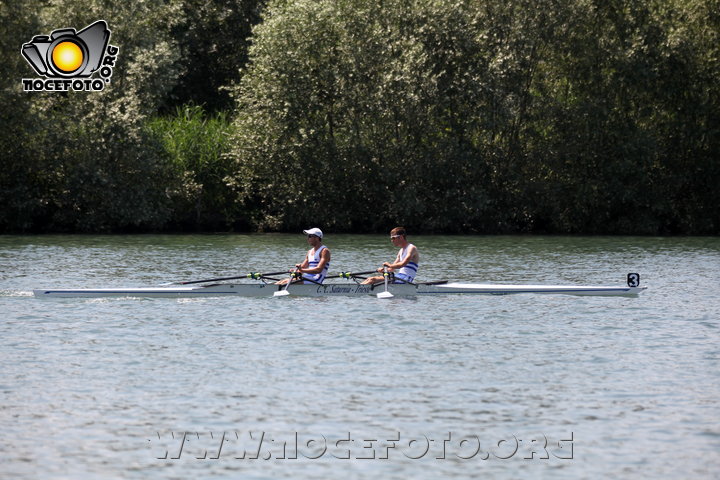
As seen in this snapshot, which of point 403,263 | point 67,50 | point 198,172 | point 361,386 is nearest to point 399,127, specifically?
point 198,172

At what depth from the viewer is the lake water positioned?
1180 cm

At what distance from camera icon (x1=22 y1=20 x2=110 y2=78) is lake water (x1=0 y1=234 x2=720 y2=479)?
23.3 metres

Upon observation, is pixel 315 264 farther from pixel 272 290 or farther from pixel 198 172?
pixel 198 172

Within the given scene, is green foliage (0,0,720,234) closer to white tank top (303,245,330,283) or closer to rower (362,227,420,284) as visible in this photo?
rower (362,227,420,284)

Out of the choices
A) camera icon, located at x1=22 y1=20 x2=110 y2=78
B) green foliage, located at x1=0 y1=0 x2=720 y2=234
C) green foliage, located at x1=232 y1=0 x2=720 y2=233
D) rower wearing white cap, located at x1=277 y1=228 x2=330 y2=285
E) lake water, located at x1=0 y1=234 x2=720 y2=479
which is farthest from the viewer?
green foliage, located at x1=232 y1=0 x2=720 y2=233

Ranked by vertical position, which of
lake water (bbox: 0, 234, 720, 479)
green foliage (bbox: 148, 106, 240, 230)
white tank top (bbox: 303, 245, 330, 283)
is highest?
green foliage (bbox: 148, 106, 240, 230)

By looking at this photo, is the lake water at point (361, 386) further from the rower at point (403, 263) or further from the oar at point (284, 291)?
the rower at point (403, 263)

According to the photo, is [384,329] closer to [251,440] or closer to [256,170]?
[251,440]

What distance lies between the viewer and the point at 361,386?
50.6 ft

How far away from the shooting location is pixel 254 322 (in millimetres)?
21953

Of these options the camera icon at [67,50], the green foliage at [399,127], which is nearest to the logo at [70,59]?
the camera icon at [67,50]

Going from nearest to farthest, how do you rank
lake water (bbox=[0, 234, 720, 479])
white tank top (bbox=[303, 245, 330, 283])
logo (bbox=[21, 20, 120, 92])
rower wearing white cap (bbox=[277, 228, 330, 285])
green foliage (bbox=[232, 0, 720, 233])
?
1. lake water (bbox=[0, 234, 720, 479])
2. rower wearing white cap (bbox=[277, 228, 330, 285])
3. white tank top (bbox=[303, 245, 330, 283])
4. logo (bbox=[21, 20, 120, 92])
5. green foliage (bbox=[232, 0, 720, 233])

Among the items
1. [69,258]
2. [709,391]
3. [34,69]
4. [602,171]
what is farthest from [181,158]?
[709,391]

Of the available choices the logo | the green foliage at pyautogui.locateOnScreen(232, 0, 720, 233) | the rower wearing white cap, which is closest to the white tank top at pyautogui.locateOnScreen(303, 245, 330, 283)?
the rower wearing white cap
